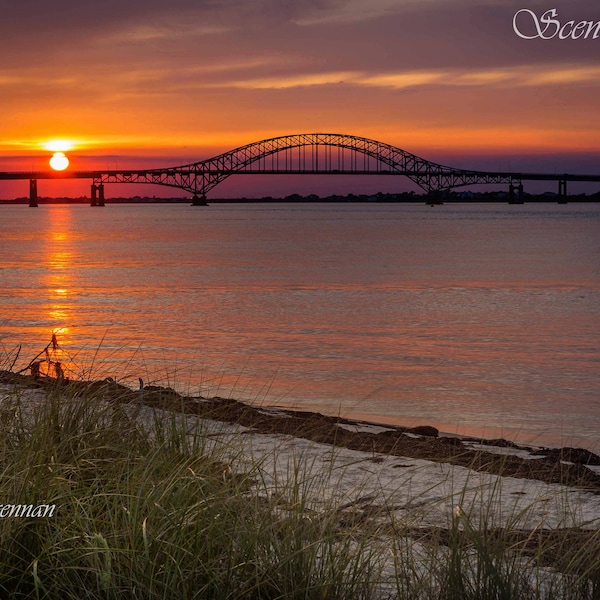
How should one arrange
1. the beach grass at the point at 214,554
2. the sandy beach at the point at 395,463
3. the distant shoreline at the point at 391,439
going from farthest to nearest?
1. the distant shoreline at the point at 391,439
2. the sandy beach at the point at 395,463
3. the beach grass at the point at 214,554

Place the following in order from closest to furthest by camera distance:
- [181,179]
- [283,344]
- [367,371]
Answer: [367,371], [283,344], [181,179]

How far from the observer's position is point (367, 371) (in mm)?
13156

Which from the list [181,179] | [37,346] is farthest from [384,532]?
[181,179]

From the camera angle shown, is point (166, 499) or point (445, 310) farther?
point (445, 310)

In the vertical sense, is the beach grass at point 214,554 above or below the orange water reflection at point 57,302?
above

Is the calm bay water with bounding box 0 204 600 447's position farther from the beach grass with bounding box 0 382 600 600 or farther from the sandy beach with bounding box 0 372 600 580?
the beach grass with bounding box 0 382 600 600

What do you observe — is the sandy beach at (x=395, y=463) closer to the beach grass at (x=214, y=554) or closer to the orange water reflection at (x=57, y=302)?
the beach grass at (x=214, y=554)

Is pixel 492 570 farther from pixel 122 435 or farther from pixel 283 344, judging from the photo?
pixel 283 344

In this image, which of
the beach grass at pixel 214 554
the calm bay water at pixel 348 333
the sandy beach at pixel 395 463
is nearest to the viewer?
the beach grass at pixel 214 554

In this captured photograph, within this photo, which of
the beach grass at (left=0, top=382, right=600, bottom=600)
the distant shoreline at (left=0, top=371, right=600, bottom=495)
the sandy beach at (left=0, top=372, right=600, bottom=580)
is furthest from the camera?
the distant shoreline at (left=0, top=371, right=600, bottom=495)

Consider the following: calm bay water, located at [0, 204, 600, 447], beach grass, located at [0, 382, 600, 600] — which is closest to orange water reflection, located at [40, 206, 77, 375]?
calm bay water, located at [0, 204, 600, 447]

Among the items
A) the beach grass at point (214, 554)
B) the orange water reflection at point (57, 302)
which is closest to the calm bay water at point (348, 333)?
the orange water reflection at point (57, 302)

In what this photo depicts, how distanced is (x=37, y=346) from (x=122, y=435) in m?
9.62

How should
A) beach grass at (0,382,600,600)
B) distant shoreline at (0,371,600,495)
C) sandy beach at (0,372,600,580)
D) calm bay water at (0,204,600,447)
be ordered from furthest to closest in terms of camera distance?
calm bay water at (0,204,600,447) → distant shoreline at (0,371,600,495) → sandy beach at (0,372,600,580) → beach grass at (0,382,600,600)
